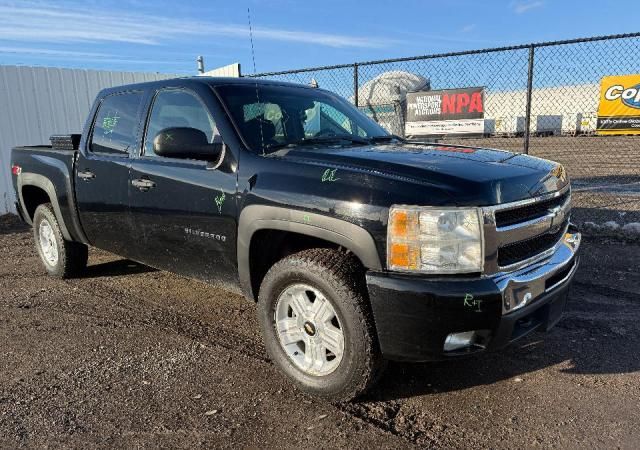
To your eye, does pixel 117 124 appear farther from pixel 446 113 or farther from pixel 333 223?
pixel 446 113

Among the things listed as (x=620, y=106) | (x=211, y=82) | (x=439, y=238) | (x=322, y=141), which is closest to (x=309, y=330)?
(x=439, y=238)

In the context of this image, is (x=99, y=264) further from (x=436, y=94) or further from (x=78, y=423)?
(x=436, y=94)

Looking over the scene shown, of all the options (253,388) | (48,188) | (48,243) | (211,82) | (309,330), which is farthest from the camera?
(48,243)

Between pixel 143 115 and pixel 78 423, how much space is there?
93.9 inches

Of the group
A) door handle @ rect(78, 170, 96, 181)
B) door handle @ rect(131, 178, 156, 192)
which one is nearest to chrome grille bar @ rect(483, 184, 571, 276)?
door handle @ rect(131, 178, 156, 192)

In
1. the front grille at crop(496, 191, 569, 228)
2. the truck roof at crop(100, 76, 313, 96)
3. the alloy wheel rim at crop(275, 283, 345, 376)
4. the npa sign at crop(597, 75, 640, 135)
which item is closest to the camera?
the front grille at crop(496, 191, 569, 228)

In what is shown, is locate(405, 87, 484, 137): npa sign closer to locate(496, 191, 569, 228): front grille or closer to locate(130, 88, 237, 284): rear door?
locate(496, 191, 569, 228): front grille

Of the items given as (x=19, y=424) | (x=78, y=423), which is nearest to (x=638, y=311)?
(x=78, y=423)

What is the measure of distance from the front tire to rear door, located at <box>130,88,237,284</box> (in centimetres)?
156

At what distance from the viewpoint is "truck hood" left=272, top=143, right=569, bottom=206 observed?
2516 mm

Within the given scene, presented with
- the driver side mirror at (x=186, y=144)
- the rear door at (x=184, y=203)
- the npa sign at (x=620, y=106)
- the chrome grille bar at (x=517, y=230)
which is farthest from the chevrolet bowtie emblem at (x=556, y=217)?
the npa sign at (x=620, y=106)

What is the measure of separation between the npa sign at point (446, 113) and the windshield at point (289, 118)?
4019 mm

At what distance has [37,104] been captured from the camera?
32.3ft

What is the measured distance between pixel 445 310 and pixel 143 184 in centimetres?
250
